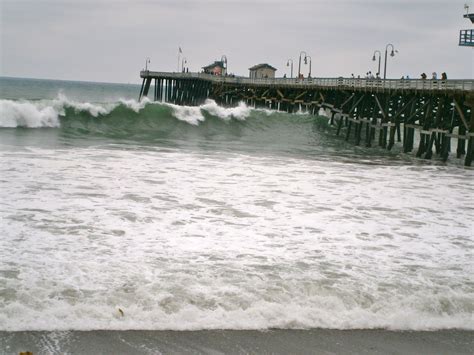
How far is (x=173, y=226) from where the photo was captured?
10320 millimetres

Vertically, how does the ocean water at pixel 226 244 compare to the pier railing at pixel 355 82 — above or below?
below

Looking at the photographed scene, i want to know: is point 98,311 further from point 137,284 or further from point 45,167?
point 45,167

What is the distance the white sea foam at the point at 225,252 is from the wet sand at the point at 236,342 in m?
0.16

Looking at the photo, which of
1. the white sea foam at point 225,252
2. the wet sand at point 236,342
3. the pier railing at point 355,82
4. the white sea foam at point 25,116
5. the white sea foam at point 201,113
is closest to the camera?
the wet sand at point 236,342

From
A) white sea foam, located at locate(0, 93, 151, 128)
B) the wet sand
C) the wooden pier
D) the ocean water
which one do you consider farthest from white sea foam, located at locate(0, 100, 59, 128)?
the wet sand

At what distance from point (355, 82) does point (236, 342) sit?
30619 mm

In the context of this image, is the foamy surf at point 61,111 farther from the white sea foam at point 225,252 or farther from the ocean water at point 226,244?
the white sea foam at point 225,252

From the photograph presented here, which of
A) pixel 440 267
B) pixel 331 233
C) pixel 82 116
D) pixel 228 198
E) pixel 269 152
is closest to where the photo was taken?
pixel 440 267

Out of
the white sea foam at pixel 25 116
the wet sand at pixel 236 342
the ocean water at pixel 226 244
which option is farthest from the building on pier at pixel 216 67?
the wet sand at pixel 236 342

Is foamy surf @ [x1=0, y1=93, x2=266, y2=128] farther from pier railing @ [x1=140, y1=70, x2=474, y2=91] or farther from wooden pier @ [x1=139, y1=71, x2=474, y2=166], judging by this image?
wooden pier @ [x1=139, y1=71, x2=474, y2=166]

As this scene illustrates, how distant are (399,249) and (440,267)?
0.92 m

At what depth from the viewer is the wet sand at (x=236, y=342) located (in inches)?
229

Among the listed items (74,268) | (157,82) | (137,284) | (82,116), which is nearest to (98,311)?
A: (137,284)

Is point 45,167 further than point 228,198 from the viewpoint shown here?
Yes
